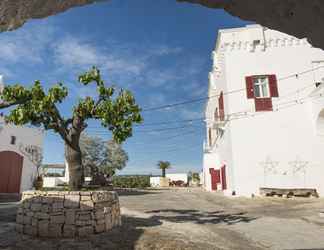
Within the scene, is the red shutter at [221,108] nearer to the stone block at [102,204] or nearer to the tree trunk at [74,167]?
the tree trunk at [74,167]

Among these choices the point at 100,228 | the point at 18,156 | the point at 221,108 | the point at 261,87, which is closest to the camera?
the point at 100,228

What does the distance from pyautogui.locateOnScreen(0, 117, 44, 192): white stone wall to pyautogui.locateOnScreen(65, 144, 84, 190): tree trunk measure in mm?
11297

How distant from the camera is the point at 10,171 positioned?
17797mm

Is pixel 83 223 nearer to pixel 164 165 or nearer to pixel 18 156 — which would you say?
pixel 18 156

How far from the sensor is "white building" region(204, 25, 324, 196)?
50.8 feet

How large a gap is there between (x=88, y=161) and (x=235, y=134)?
24.9 m

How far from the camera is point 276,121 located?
52.5 feet

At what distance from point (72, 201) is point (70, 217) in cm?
35

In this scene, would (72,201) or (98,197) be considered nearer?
(72,201)

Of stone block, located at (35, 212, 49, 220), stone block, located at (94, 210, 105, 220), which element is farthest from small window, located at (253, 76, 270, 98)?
stone block, located at (35, 212, 49, 220)

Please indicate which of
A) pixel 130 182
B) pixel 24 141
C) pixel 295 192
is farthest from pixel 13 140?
pixel 130 182

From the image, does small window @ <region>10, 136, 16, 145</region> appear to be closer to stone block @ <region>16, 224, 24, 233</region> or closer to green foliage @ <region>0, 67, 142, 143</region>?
green foliage @ <region>0, 67, 142, 143</region>

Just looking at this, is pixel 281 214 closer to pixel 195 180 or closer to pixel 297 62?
pixel 297 62

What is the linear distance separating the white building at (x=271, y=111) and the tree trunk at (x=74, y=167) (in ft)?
34.0
